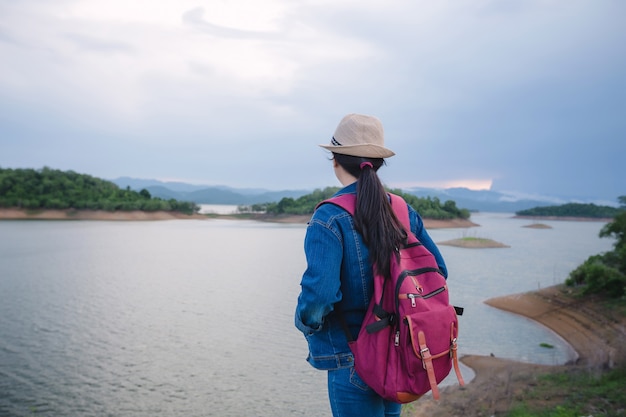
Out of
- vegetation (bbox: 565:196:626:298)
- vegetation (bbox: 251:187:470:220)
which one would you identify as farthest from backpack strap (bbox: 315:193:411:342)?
vegetation (bbox: 251:187:470:220)

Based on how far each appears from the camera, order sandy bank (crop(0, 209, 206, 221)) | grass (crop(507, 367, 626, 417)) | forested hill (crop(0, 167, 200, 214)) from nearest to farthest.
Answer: grass (crop(507, 367, 626, 417)) < sandy bank (crop(0, 209, 206, 221)) < forested hill (crop(0, 167, 200, 214))

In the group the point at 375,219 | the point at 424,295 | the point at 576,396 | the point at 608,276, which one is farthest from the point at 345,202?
the point at 608,276

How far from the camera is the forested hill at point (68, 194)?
68812 millimetres

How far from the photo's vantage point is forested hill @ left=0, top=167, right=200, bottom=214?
68812mm

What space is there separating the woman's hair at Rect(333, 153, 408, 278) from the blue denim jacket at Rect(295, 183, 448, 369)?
0.04m

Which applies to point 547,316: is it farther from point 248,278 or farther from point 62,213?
point 62,213

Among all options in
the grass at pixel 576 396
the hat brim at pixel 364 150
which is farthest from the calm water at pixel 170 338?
the hat brim at pixel 364 150

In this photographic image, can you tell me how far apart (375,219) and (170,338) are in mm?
9146

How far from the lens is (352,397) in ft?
5.23

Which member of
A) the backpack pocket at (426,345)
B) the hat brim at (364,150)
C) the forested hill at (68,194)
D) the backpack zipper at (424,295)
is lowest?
the backpack pocket at (426,345)

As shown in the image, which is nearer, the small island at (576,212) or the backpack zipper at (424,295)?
the backpack zipper at (424,295)

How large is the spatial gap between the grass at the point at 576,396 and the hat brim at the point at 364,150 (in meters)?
4.36

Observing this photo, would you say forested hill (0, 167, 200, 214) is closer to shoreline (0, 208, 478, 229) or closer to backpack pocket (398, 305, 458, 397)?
shoreline (0, 208, 478, 229)

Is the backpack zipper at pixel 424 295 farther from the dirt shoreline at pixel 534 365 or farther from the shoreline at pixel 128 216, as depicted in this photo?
the shoreline at pixel 128 216
